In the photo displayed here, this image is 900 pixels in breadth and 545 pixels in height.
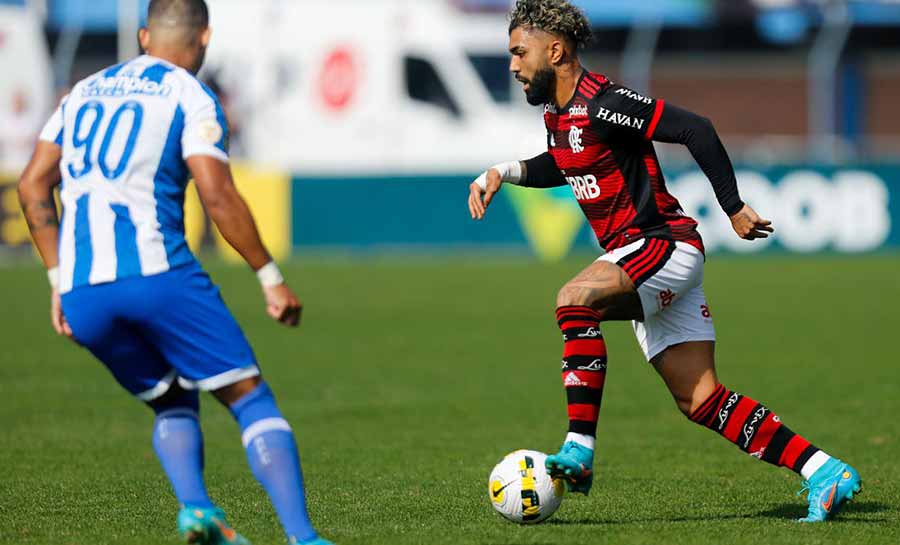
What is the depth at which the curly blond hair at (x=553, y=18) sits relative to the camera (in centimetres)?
685

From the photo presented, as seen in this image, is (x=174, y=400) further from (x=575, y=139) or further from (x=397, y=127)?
(x=397, y=127)

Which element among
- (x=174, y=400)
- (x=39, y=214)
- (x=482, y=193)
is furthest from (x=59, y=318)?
(x=482, y=193)

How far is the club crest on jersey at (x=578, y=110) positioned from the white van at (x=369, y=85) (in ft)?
73.2

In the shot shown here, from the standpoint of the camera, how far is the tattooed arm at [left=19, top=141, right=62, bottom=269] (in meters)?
5.65

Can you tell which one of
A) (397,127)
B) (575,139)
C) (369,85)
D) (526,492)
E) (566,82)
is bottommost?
(397,127)

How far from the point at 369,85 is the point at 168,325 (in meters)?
25.1

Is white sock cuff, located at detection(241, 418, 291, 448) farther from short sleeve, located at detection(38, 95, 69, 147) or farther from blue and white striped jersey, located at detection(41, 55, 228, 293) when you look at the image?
short sleeve, located at detection(38, 95, 69, 147)

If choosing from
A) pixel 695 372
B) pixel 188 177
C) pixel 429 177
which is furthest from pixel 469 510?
pixel 429 177

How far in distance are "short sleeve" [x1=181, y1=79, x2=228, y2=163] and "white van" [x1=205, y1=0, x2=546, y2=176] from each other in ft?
77.6

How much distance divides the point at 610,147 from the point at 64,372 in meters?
7.93

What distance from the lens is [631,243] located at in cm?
686

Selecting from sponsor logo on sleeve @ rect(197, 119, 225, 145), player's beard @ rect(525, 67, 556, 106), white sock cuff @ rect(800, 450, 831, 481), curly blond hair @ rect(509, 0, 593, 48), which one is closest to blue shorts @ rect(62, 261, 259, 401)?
sponsor logo on sleeve @ rect(197, 119, 225, 145)

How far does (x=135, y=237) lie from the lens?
17.8 feet

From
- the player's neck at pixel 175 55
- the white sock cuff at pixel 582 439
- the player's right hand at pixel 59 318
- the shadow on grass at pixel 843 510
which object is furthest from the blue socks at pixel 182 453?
the shadow on grass at pixel 843 510
